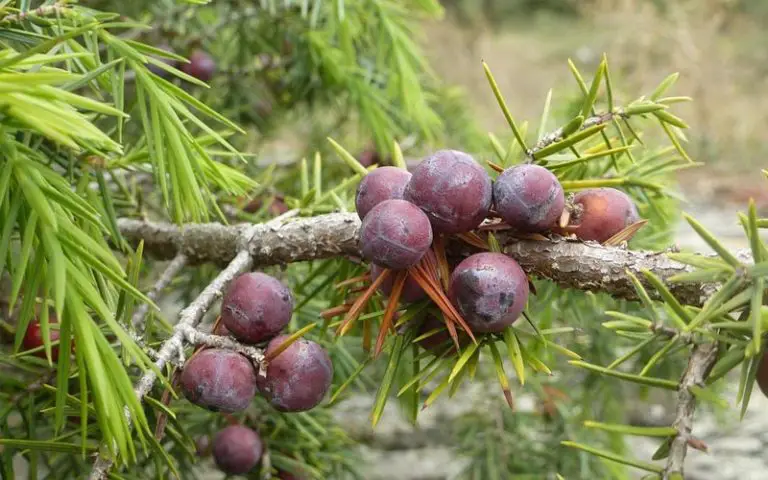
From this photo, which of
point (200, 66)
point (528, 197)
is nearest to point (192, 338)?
point (528, 197)

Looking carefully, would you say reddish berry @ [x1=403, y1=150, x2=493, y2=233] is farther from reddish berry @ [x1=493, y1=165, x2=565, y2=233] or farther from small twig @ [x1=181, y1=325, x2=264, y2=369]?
small twig @ [x1=181, y1=325, x2=264, y2=369]

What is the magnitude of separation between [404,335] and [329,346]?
11.2 inches

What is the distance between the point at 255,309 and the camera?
48 cm

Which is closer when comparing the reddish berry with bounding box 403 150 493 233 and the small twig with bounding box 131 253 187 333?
the reddish berry with bounding box 403 150 493 233

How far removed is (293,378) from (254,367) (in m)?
0.03

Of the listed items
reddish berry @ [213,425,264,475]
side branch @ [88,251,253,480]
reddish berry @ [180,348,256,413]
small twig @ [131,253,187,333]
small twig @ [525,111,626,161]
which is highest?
small twig @ [525,111,626,161]

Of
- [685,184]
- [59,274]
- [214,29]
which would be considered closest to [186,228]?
[59,274]

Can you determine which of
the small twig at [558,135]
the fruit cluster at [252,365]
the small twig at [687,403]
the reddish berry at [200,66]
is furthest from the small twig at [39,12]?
the reddish berry at [200,66]

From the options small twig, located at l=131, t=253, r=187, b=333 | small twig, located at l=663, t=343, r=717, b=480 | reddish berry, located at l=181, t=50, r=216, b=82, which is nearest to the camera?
small twig, located at l=663, t=343, r=717, b=480

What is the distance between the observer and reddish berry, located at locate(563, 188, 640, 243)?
0.50 metres

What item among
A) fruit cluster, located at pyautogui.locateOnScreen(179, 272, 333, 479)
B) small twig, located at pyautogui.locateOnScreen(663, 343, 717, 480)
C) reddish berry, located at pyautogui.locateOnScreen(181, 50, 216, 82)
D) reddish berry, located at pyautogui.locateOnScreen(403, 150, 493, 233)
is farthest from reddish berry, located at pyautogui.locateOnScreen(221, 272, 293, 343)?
reddish berry, located at pyautogui.locateOnScreen(181, 50, 216, 82)

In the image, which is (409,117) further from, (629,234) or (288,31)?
(629,234)

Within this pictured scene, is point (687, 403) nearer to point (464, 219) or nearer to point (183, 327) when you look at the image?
point (464, 219)

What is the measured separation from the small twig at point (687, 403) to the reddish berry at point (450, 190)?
15 centimetres
